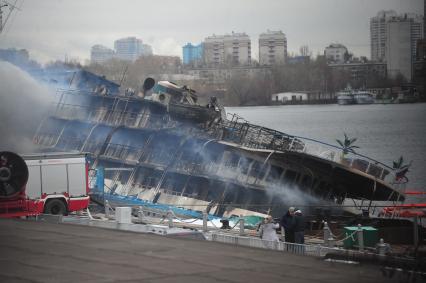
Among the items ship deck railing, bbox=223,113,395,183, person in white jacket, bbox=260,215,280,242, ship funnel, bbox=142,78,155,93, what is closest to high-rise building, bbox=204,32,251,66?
ship funnel, bbox=142,78,155,93

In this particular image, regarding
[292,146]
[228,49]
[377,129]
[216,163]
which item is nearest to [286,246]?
[292,146]

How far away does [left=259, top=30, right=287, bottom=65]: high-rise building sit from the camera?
310 feet

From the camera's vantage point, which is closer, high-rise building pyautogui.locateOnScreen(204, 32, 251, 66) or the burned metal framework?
the burned metal framework

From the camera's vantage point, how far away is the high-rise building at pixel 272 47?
94531 millimetres

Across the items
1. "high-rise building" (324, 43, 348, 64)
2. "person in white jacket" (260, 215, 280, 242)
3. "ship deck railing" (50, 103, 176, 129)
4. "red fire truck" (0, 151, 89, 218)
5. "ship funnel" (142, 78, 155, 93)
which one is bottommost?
"person in white jacket" (260, 215, 280, 242)

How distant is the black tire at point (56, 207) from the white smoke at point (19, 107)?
1688cm

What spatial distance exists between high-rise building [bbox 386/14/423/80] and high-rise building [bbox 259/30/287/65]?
15.4 m

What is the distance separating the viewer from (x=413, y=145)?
98688 mm

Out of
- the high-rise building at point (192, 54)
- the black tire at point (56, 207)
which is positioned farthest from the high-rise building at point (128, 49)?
the black tire at point (56, 207)

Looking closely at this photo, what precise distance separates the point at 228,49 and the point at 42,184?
67.6 m

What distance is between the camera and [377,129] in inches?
4801

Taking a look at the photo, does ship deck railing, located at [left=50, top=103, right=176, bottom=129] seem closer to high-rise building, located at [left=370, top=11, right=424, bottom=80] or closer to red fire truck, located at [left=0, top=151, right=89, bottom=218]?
red fire truck, located at [left=0, top=151, right=89, bottom=218]

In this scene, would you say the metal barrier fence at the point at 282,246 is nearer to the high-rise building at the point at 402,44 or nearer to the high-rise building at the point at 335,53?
the high-rise building at the point at 402,44

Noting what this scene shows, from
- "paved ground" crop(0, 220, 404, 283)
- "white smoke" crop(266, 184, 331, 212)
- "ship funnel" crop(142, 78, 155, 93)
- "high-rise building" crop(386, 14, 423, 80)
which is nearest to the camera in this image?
"paved ground" crop(0, 220, 404, 283)
